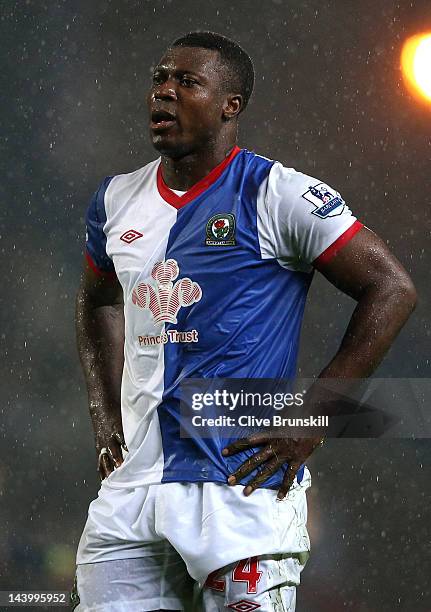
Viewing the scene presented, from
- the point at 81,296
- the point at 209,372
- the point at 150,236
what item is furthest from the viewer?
the point at 81,296

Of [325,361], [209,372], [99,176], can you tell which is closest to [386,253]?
[209,372]

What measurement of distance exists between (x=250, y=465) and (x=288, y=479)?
92mm

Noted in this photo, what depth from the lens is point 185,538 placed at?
7.73 ft

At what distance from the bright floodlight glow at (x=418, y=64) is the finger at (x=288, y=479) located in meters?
2.60

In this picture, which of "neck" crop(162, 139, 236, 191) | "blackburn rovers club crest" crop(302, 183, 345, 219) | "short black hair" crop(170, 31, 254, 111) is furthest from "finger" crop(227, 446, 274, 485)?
"short black hair" crop(170, 31, 254, 111)

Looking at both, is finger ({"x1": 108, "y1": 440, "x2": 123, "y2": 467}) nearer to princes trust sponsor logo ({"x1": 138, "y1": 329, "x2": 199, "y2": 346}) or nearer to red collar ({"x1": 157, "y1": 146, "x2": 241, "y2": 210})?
princes trust sponsor logo ({"x1": 138, "y1": 329, "x2": 199, "y2": 346})

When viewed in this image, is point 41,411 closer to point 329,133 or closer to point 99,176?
point 99,176

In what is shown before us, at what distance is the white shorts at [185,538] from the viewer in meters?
2.34

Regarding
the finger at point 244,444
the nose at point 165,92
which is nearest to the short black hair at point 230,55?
the nose at point 165,92

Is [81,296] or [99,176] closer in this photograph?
[81,296]

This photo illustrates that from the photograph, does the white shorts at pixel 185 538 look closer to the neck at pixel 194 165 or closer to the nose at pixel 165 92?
the neck at pixel 194 165

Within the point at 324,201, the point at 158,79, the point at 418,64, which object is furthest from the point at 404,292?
the point at 418,64

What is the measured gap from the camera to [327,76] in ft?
15.6

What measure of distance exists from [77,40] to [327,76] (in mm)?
1037
